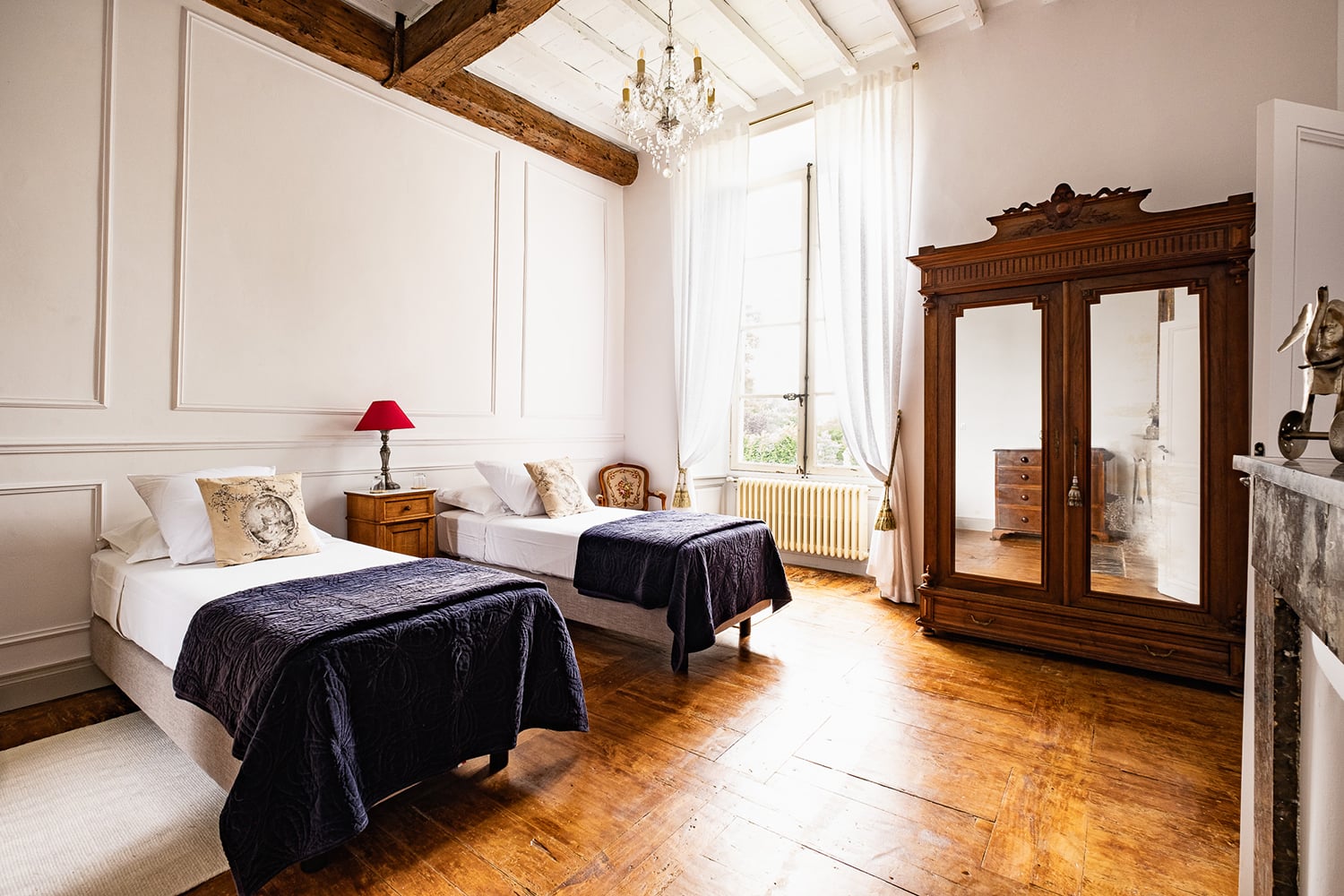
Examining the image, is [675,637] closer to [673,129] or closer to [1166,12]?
[673,129]

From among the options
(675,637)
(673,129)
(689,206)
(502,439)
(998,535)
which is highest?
(689,206)

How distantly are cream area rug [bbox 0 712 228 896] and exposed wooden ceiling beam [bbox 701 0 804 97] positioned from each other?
176 inches

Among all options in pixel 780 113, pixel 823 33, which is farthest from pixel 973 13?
pixel 780 113

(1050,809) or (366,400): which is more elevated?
(366,400)

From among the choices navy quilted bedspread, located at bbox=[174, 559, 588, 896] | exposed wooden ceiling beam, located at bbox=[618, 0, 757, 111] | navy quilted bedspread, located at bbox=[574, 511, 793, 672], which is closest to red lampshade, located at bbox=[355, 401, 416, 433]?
navy quilted bedspread, located at bbox=[574, 511, 793, 672]

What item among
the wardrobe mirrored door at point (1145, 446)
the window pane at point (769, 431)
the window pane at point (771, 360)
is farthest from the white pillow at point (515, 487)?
the wardrobe mirrored door at point (1145, 446)

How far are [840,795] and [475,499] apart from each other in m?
2.85

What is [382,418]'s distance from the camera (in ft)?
12.0

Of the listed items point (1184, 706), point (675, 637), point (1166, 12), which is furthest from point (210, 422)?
point (1166, 12)

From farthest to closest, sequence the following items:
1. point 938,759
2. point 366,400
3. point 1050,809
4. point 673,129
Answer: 1. point 366,400
2. point 673,129
3. point 938,759
4. point 1050,809

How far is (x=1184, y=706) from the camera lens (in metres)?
2.68

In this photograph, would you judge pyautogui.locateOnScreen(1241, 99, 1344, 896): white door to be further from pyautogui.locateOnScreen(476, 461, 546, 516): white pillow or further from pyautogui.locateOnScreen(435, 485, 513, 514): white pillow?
pyautogui.locateOnScreen(435, 485, 513, 514): white pillow

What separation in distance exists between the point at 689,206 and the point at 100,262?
12.6ft

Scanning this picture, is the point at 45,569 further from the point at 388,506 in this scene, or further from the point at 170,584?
the point at 388,506
